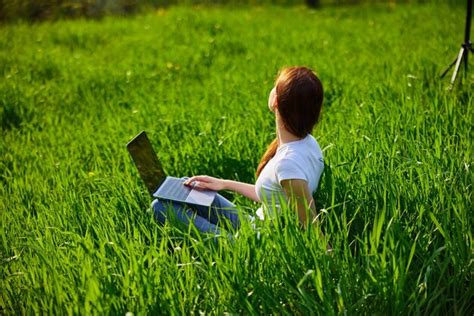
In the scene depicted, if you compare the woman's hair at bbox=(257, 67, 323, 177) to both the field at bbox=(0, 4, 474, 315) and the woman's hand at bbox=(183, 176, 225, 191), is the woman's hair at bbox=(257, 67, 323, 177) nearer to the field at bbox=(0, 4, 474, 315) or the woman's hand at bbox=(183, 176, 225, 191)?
the field at bbox=(0, 4, 474, 315)

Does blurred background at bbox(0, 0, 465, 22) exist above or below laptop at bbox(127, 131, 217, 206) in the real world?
above

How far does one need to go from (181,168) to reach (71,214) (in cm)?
87

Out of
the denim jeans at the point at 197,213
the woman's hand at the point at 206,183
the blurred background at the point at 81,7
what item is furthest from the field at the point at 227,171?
the blurred background at the point at 81,7

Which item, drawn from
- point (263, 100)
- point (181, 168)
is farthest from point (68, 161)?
point (263, 100)

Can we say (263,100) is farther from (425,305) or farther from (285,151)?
(425,305)

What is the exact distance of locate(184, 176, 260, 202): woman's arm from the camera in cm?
285

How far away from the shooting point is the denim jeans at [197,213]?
273 centimetres

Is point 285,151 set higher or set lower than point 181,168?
higher

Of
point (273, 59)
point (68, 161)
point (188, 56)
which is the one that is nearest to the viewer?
point (68, 161)

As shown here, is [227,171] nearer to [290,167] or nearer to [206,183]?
[206,183]

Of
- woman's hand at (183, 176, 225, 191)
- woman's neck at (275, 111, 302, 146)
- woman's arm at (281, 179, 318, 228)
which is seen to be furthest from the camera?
woman's hand at (183, 176, 225, 191)

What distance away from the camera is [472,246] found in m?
2.31

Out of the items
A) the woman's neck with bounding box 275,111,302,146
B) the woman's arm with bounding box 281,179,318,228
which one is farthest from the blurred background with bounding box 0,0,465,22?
the woman's arm with bounding box 281,179,318,228

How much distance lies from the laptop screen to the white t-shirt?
54 cm
